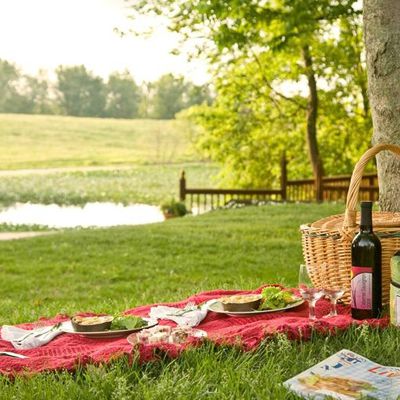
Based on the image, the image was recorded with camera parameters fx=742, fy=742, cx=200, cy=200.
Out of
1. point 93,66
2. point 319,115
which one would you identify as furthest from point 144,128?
point 319,115

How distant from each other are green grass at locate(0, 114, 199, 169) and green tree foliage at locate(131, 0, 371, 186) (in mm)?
14100

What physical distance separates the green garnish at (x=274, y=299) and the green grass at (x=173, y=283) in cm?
43

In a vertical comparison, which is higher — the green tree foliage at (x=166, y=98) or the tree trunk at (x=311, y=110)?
the green tree foliage at (x=166, y=98)

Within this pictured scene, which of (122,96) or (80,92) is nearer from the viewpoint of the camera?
(122,96)

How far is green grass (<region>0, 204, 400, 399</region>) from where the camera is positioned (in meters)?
2.48

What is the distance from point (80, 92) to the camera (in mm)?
43438

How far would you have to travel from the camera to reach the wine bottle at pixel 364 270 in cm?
321

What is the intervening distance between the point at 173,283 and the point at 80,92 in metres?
36.8

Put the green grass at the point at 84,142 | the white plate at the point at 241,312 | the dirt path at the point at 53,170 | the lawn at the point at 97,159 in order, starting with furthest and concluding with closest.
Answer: the green grass at the point at 84,142 → the dirt path at the point at 53,170 → the lawn at the point at 97,159 → the white plate at the point at 241,312

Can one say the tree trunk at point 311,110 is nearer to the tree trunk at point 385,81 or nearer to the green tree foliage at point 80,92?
the tree trunk at point 385,81

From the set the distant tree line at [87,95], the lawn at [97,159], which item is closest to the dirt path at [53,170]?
the lawn at [97,159]

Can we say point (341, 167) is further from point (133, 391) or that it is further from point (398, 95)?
point (133, 391)

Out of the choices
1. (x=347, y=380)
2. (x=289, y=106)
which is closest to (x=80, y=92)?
(x=289, y=106)

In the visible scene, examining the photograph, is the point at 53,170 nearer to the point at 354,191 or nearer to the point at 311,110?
the point at 311,110
